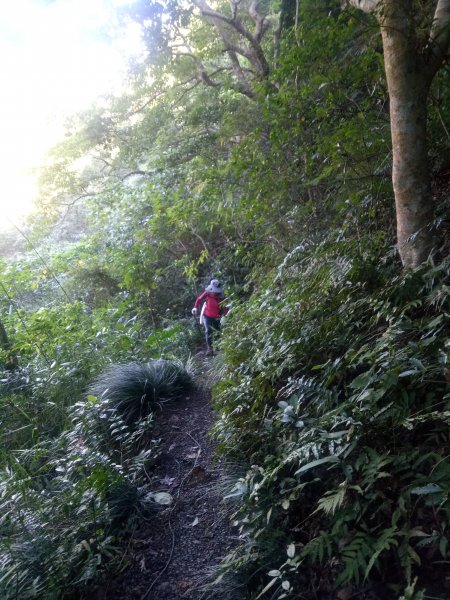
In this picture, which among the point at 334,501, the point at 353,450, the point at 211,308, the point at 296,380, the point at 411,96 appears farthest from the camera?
the point at 211,308

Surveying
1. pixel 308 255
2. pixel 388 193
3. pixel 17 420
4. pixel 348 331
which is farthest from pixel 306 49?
pixel 17 420

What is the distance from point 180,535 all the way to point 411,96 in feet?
13.1

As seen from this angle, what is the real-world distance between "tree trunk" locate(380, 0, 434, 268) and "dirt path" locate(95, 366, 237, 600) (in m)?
2.71

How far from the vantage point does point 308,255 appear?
18.1 ft

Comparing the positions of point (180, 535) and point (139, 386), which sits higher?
point (139, 386)

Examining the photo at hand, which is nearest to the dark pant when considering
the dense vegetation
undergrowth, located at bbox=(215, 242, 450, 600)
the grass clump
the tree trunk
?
the dense vegetation

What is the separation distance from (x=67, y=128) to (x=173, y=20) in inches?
188

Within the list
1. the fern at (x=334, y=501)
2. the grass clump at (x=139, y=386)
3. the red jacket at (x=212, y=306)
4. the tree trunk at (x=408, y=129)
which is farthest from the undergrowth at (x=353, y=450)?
the red jacket at (x=212, y=306)

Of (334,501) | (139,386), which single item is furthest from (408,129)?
(139,386)

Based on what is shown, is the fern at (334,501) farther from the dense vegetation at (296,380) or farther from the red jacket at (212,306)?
the red jacket at (212,306)

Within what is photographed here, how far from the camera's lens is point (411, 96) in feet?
11.4

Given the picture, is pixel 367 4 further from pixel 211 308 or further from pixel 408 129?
pixel 211 308

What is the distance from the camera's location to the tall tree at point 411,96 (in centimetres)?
340

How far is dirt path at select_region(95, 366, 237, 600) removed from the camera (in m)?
3.20
